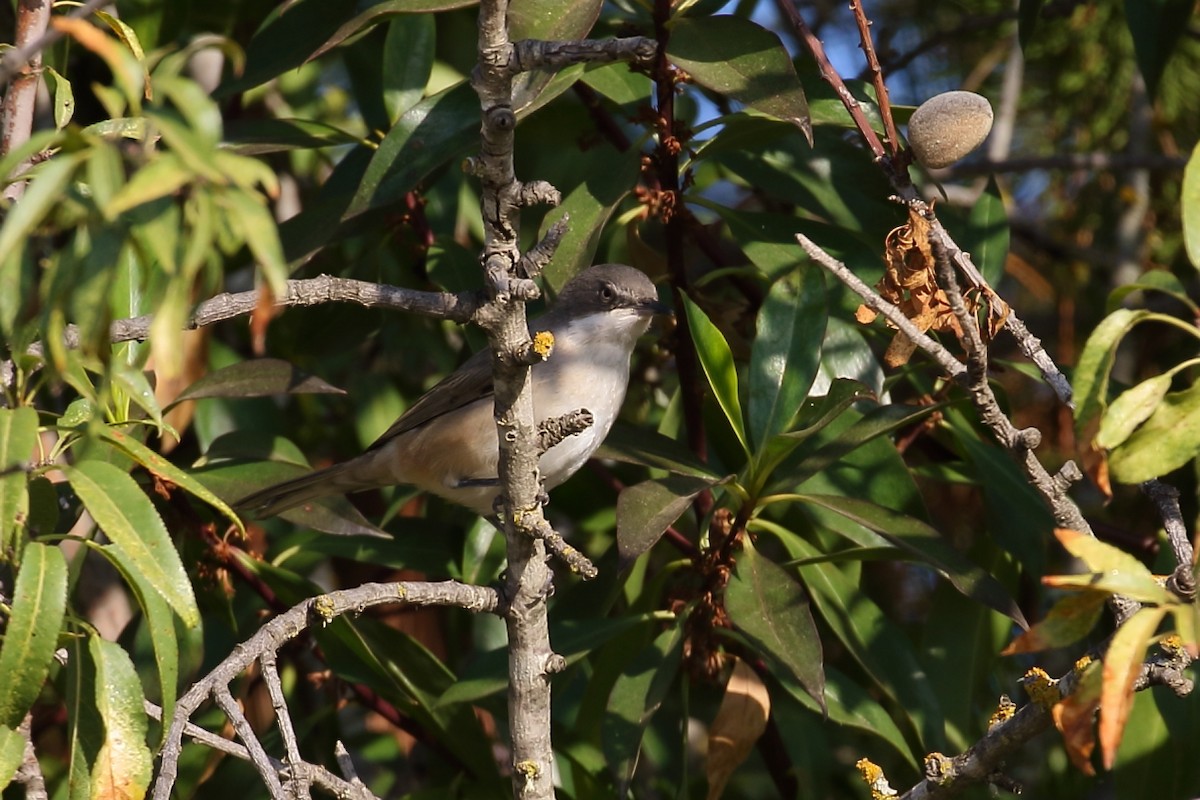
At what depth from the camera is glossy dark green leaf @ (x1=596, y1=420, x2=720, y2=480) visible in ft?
12.0

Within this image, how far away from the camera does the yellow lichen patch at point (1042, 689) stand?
8.27 ft

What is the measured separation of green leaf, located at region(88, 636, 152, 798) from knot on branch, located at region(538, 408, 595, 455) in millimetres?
957

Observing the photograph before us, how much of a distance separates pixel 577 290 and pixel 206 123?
3.63 m

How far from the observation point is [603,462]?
4836 millimetres

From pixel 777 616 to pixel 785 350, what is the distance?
0.77 meters

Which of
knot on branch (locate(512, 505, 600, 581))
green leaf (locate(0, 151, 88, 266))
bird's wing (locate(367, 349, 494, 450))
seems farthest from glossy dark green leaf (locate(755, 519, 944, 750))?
green leaf (locate(0, 151, 88, 266))

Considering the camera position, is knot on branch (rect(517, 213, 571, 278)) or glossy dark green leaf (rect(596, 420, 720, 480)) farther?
glossy dark green leaf (rect(596, 420, 720, 480))

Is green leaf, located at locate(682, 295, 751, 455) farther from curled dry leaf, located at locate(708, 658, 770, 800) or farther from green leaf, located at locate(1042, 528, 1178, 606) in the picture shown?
green leaf, located at locate(1042, 528, 1178, 606)

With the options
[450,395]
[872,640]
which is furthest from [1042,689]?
[450,395]

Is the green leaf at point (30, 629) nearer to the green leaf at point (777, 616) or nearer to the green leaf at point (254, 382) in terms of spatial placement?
the green leaf at point (254, 382)

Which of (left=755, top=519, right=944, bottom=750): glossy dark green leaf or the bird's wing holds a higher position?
the bird's wing

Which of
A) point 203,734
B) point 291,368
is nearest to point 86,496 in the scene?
point 203,734

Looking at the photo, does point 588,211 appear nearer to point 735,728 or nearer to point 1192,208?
point 735,728

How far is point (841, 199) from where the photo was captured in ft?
13.4
